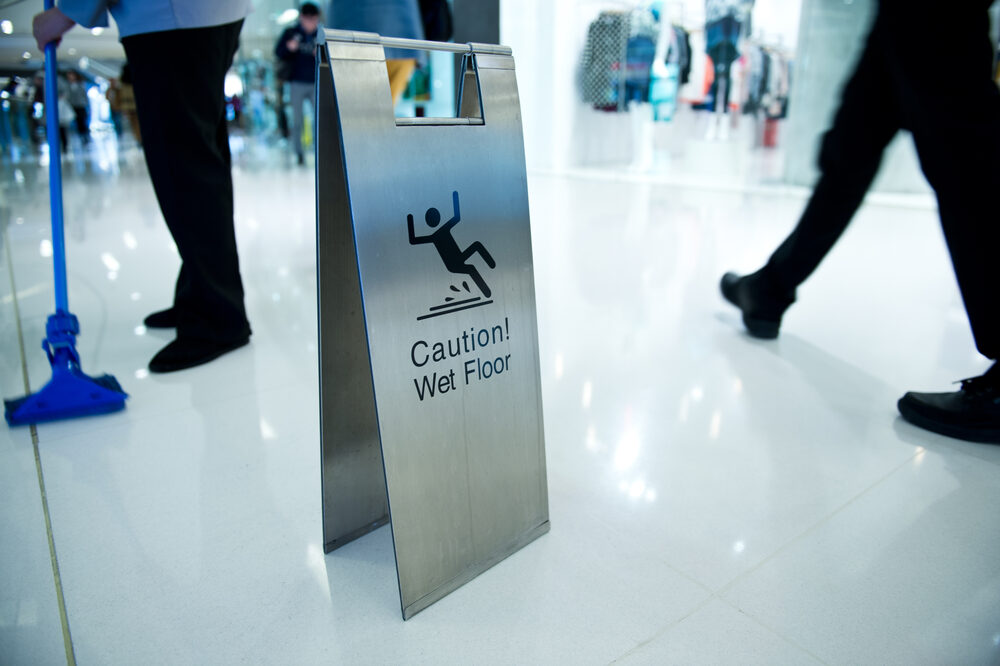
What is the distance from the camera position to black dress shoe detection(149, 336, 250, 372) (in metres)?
1.61

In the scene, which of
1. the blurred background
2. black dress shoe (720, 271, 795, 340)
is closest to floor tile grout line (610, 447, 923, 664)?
black dress shoe (720, 271, 795, 340)

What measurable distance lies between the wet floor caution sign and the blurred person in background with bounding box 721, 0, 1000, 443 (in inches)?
34.7

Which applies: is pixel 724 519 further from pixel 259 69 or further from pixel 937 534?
pixel 259 69

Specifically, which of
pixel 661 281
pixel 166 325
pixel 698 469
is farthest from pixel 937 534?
pixel 166 325

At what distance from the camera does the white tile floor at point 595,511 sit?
0.79m

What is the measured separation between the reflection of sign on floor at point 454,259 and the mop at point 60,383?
948 mm

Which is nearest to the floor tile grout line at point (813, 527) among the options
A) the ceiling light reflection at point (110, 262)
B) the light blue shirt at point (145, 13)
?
the light blue shirt at point (145, 13)

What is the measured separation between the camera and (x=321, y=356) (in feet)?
2.85

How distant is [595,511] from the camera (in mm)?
1049

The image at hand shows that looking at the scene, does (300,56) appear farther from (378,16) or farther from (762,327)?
(762,327)

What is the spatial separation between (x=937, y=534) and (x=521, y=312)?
72cm

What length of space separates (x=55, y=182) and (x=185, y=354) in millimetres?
471

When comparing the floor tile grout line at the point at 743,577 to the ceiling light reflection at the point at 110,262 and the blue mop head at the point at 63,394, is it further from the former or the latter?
the ceiling light reflection at the point at 110,262

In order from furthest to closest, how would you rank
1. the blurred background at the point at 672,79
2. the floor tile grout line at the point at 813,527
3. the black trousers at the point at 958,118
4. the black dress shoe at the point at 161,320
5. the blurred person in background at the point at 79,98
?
1. the blurred person in background at the point at 79,98
2. the blurred background at the point at 672,79
3. the black dress shoe at the point at 161,320
4. the black trousers at the point at 958,118
5. the floor tile grout line at the point at 813,527
